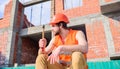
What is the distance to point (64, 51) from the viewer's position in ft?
6.93

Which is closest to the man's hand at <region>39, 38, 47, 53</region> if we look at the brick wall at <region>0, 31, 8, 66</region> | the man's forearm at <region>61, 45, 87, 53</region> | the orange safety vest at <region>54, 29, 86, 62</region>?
the orange safety vest at <region>54, 29, 86, 62</region>

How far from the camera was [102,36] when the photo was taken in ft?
29.1

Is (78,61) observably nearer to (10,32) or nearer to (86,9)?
(86,9)

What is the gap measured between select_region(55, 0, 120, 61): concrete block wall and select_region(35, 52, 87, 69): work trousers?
6.47 m

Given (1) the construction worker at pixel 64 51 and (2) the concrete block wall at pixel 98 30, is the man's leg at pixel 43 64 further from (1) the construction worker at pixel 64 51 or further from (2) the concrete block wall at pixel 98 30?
(2) the concrete block wall at pixel 98 30

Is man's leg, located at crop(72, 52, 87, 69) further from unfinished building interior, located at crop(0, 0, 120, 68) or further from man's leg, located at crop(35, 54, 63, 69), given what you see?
unfinished building interior, located at crop(0, 0, 120, 68)

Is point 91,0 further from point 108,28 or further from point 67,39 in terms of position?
point 67,39

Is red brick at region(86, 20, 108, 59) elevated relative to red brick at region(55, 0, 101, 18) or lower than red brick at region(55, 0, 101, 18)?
lower

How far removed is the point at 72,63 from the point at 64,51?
0.20 m

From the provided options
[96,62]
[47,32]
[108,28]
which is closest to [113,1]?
[108,28]

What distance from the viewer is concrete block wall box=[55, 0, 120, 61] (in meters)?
8.44

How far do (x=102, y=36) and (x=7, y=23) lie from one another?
20.5 feet

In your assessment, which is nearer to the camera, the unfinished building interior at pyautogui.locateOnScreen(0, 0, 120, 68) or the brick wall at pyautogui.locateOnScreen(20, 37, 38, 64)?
the unfinished building interior at pyautogui.locateOnScreen(0, 0, 120, 68)

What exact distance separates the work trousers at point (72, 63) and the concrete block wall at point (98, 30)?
6.47 m
